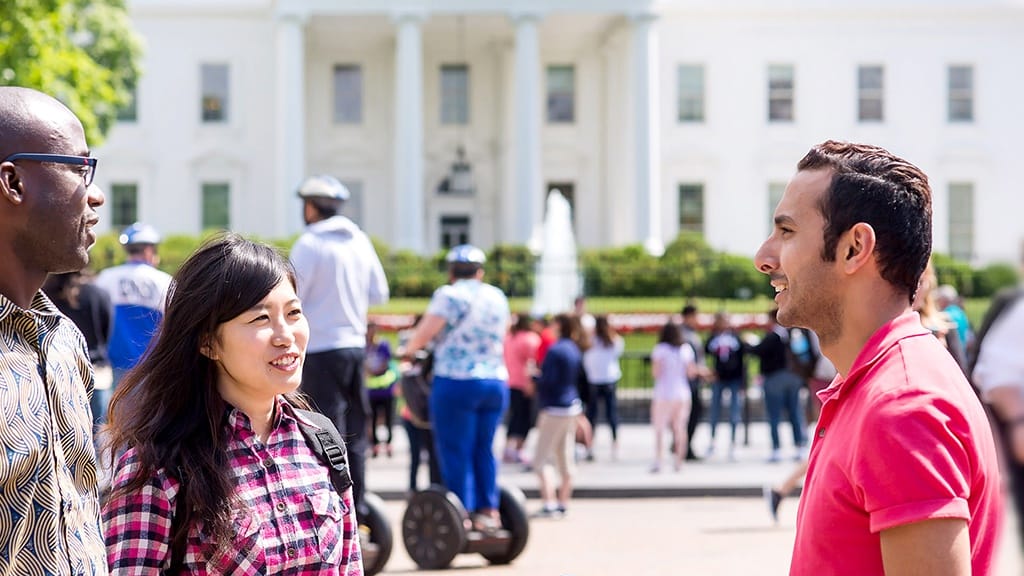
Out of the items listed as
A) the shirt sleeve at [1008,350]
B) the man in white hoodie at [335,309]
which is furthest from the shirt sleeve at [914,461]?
the man in white hoodie at [335,309]

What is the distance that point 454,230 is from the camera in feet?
152

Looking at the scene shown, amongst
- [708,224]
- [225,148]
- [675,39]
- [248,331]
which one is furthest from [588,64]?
[248,331]

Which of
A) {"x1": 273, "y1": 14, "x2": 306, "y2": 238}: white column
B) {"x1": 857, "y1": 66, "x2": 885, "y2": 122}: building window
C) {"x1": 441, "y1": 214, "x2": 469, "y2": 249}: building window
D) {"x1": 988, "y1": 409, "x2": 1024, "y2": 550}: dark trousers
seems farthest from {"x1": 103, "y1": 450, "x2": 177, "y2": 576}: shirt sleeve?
{"x1": 857, "y1": 66, "x2": 885, "y2": 122}: building window

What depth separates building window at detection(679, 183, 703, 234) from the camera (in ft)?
155

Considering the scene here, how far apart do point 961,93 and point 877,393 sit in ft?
157

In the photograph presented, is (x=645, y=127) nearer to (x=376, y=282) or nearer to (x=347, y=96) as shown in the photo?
(x=347, y=96)

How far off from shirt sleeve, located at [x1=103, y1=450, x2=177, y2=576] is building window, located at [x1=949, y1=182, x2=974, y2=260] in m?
47.6

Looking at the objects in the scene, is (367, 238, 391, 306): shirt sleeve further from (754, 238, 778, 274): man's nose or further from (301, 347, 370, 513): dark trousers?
(754, 238, 778, 274): man's nose

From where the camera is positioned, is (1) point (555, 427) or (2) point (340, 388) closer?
(2) point (340, 388)

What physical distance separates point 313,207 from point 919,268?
5.84 meters

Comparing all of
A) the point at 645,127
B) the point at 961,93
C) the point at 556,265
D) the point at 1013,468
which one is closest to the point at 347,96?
the point at 645,127

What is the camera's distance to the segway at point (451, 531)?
8625 millimetres

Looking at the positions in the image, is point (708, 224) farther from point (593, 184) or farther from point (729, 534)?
point (729, 534)

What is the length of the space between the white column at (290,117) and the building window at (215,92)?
3.83m
